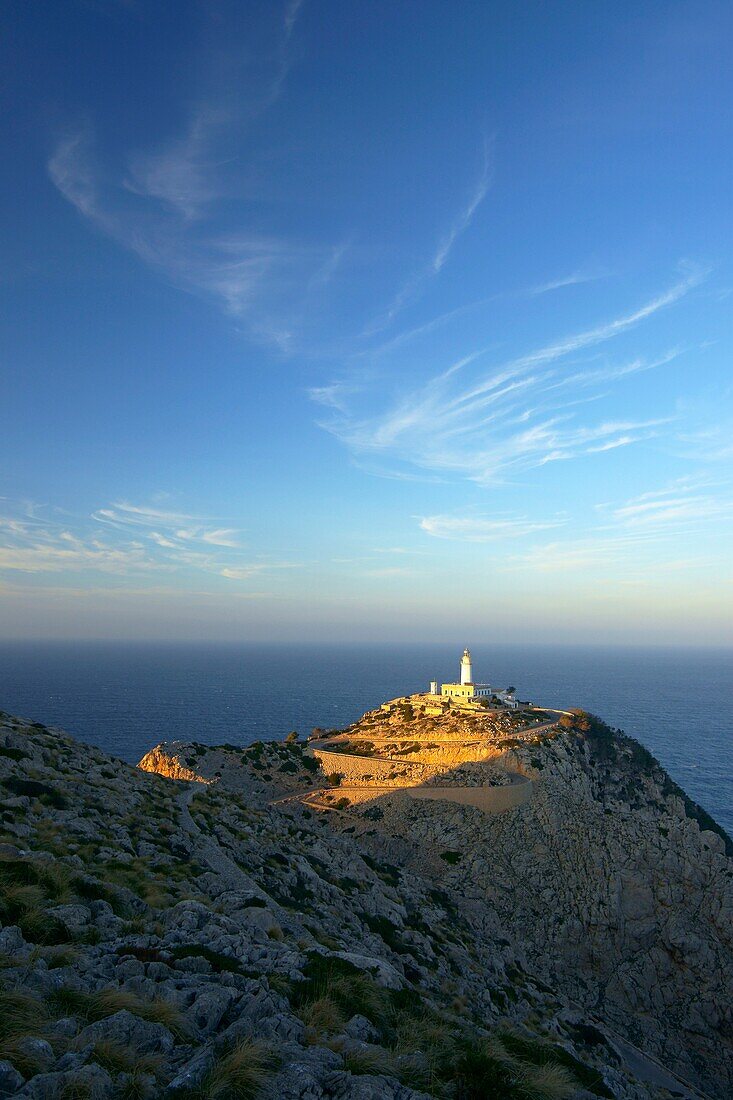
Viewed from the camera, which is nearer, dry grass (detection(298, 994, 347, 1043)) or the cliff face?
dry grass (detection(298, 994, 347, 1043))

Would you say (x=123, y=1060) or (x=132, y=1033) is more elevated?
(x=123, y=1060)

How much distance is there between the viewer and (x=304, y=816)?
129 ft

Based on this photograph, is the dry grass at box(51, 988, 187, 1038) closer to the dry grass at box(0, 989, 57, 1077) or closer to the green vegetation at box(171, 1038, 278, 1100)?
the dry grass at box(0, 989, 57, 1077)

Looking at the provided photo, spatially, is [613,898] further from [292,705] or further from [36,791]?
[292,705]

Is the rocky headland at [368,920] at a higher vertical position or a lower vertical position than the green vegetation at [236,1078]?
lower

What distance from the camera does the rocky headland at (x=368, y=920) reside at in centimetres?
767

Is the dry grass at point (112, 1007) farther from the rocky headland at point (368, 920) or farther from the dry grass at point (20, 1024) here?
the dry grass at point (20, 1024)

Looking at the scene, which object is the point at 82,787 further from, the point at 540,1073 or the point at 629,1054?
the point at 629,1054

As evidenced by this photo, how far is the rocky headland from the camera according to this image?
7.67 metres

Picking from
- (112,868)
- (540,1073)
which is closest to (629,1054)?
(540,1073)

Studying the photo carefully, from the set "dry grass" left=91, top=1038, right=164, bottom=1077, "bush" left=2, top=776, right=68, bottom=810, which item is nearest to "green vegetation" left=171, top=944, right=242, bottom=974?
"dry grass" left=91, top=1038, right=164, bottom=1077

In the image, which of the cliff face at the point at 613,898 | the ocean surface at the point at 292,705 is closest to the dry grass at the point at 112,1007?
the cliff face at the point at 613,898

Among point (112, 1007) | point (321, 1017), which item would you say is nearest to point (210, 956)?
point (321, 1017)

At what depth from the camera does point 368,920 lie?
2227 centimetres
